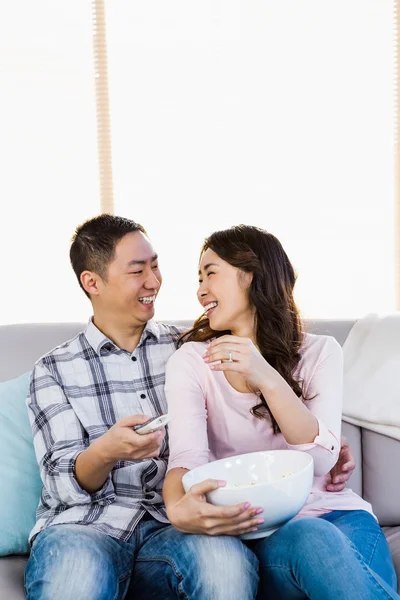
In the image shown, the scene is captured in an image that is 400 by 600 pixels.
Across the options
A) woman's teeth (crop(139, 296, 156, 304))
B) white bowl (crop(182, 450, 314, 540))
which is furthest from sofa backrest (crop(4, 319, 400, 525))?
white bowl (crop(182, 450, 314, 540))

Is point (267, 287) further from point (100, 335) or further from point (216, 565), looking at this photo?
point (216, 565)

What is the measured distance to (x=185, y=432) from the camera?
1652mm

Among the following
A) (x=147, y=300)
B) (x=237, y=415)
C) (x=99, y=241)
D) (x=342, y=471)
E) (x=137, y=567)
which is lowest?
(x=137, y=567)

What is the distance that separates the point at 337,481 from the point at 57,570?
66 cm

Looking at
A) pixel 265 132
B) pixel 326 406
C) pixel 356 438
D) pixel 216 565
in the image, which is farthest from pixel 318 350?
pixel 265 132

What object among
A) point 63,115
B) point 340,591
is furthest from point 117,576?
point 63,115

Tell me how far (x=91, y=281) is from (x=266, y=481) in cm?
73

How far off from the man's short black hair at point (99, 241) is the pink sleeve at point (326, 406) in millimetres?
586

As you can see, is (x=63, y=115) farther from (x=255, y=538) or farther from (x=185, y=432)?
(x=255, y=538)

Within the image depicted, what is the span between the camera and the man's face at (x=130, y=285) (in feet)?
6.22

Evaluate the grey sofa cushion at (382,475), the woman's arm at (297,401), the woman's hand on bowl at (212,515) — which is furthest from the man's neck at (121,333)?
the grey sofa cushion at (382,475)

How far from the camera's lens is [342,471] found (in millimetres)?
1771

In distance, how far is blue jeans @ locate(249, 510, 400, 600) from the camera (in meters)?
1.33

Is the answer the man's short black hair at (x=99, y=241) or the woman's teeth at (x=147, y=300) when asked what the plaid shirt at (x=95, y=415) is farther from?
the man's short black hair at (x=99, y=241)
